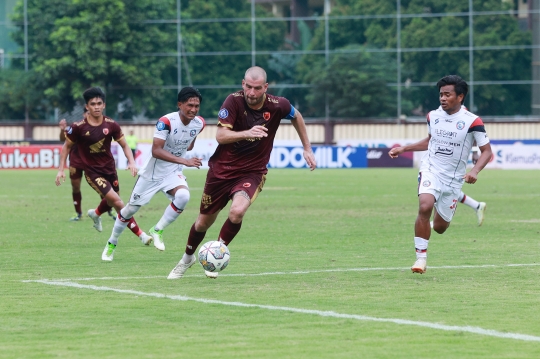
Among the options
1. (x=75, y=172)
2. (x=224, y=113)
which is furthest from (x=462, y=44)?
(x=224, y=113)

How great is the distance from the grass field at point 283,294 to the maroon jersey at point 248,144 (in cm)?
112

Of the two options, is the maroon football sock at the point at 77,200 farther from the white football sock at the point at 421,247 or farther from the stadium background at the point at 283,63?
the stadium background at the point at 283,63

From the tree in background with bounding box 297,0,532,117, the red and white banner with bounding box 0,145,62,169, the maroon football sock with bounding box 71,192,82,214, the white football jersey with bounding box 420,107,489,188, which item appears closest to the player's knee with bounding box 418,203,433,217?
the white football jersey with bounding box 420,107,489,188

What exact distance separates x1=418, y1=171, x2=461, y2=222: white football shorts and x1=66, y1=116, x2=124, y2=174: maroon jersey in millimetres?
5801

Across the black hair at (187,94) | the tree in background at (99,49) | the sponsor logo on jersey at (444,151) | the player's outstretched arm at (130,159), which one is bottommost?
the player's outstretched arm at (130,159)

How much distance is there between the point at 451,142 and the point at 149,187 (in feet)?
13.4

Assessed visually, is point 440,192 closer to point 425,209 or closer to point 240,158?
point 425,209

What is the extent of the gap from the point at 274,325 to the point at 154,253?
6.15 metres

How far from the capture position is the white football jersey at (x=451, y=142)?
38.4 ft

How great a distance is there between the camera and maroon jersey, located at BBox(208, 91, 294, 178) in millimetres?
10766

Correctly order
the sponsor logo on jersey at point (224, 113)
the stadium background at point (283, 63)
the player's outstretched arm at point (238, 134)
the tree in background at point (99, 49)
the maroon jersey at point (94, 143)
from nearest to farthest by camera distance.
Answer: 1. the player's outstretched arm at point (238, 134)
2. the sponsor logo on jersey at point (224, 113)
3. the maroon jersey at point (94, 143)
4. the stadium background at point (283, 63)
5. the tree in background at point (99, 49)

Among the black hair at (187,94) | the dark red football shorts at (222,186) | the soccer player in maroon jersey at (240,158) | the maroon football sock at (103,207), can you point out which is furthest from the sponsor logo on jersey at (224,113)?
the maroon football sock at (103,207)

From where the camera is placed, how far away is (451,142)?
1180cm

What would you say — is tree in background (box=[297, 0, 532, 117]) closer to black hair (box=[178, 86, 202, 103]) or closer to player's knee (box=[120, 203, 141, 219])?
player's knee (box=[120, 203, 141, 219])
